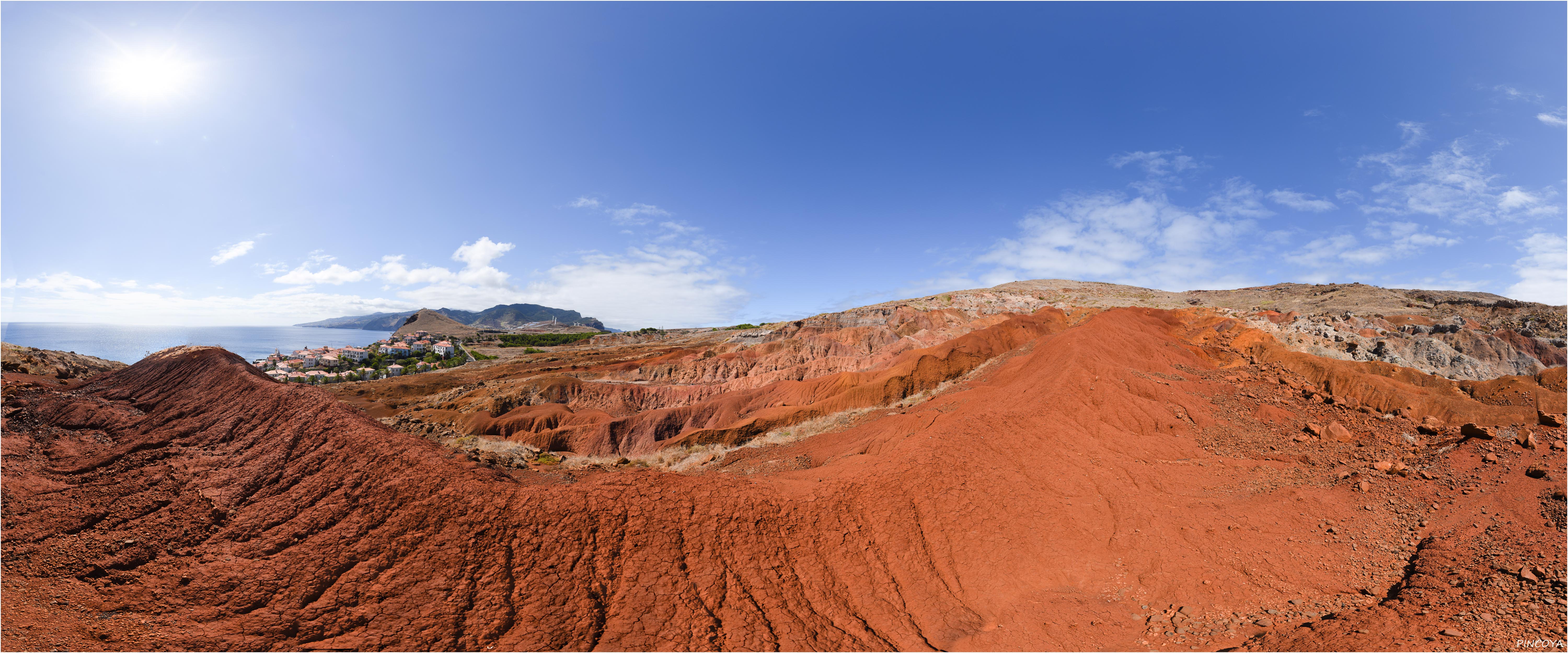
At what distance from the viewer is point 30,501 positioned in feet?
30.0

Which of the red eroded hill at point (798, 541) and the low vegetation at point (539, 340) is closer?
the red eroded hill at point (798, 541)

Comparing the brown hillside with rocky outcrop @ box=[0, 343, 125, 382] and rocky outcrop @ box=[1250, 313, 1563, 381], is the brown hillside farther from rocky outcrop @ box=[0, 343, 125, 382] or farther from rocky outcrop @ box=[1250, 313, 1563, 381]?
rocky outcrop @ box=[1250, 313, 1563, 381]

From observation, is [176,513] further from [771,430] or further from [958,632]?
[771,430]

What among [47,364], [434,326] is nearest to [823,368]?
[47,364]

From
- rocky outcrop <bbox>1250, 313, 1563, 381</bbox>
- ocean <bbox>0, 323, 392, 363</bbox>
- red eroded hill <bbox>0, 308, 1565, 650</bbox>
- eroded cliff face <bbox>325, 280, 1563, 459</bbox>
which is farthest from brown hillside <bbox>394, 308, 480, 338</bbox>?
rocky outcrop <bbox>1250, 313, 1563, 381</bbox>

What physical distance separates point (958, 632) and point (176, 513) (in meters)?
15.7

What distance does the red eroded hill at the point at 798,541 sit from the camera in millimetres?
6969

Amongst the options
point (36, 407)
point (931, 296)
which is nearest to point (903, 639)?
point (36, 407)

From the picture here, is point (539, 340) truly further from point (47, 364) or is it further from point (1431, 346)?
point (1431, 346)

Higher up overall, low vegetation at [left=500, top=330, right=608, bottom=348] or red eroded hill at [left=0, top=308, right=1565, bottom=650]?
low vegetation at [left=500, top=330, right=608, bottom=348]

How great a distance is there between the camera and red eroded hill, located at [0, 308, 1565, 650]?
6.97 meters

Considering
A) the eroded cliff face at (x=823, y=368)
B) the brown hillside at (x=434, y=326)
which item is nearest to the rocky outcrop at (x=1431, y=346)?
the eroded cliff face at (x=823, y=368)

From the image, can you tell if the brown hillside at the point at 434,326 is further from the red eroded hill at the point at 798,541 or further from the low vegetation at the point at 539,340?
the red eroded hill at the point at 798,541

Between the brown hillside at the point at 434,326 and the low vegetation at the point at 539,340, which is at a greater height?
the brown hillside at the point at 434,326
